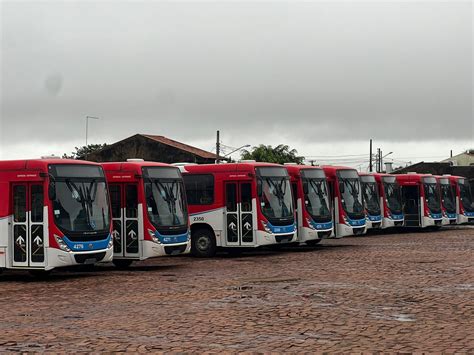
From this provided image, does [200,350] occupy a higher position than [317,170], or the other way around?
[317,170]

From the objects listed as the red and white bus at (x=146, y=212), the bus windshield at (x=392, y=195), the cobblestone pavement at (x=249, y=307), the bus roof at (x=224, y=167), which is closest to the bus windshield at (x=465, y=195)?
the bus windshield at (x=392, y=195)

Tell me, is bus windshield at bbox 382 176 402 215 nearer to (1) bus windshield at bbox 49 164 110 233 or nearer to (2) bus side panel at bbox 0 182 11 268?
(1) bus windshield at bbox 49 164 110 233

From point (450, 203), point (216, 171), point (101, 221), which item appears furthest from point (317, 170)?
point (450, 203)

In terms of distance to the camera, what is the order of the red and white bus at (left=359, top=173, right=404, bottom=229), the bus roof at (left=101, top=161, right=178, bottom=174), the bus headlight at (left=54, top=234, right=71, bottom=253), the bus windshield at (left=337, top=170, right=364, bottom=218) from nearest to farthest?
the bus headlight at (left=54, top=234, right=71, bottom=253)
the bus roof at (left=101, top=161, right=178, bottom=174)
the bus windshield at (left=337, top=170, right=364, bottom=218)
the red and white bus at (left=359, top=173, right=404, bottom=229)

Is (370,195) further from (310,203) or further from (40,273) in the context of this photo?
(40,273)

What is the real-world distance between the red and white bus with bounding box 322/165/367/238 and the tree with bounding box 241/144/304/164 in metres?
50.1

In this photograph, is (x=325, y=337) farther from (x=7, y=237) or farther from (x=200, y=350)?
(x=7, y=237)

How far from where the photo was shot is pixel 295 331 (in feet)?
34.8

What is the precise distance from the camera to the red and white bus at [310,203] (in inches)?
1037

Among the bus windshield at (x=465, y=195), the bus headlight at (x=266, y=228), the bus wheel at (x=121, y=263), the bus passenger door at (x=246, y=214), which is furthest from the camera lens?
the bus windshield at (x=465, y=195)

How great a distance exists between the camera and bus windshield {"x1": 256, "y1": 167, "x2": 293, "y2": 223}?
944 inches

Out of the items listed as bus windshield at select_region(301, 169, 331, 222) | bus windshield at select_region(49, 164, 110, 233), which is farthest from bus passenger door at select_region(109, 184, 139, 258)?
bus windshield at select_region(301, 169, 331, 222)

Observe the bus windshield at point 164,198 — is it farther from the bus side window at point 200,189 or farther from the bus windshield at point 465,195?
the bus windshield at point 465,195

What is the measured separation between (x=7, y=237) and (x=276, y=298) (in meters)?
7.56
